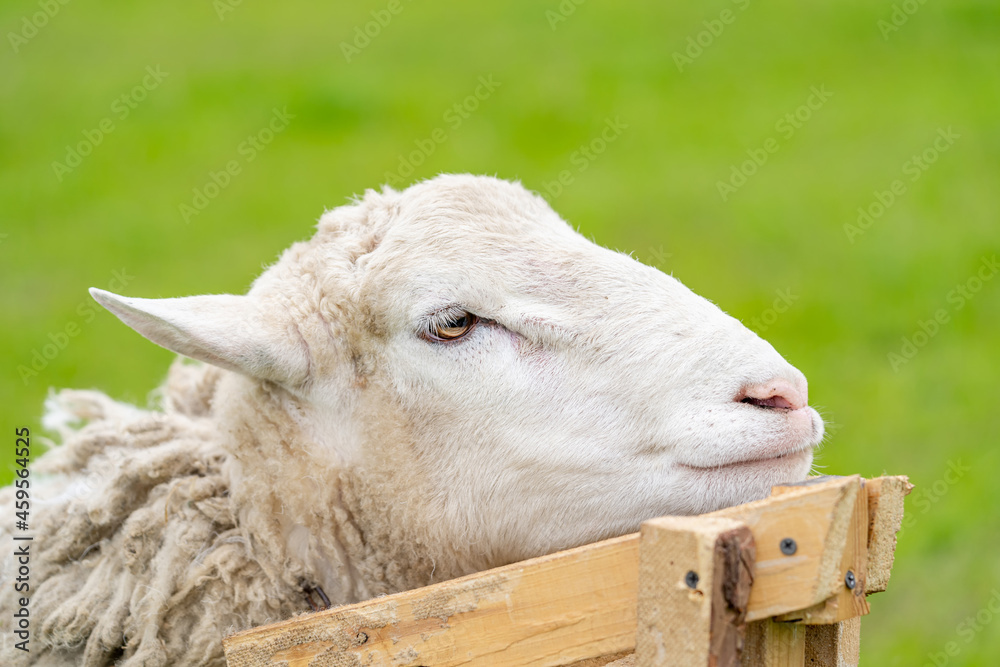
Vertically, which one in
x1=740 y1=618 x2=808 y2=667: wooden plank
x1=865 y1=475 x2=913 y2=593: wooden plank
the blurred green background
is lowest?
x1=740 y1=618 x2=808 y2=667: wooden plank

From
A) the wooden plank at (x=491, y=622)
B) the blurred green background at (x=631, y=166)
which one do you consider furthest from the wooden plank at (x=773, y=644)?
the blurred green background at (x=631, y=166)

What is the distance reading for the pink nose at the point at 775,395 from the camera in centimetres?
249

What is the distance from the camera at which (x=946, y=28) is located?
11727 millimetres

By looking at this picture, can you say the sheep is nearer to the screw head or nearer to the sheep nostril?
the sheep nostril

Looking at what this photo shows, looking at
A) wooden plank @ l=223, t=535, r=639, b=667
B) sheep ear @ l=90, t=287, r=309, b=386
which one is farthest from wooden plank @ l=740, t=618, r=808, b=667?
sheep ear @ l=90, t=287, r=309, b=386

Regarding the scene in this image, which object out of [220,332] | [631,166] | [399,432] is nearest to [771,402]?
[399,432]

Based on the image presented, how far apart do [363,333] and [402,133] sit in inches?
323

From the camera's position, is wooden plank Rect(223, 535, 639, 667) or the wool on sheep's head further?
the wool on sheep's head

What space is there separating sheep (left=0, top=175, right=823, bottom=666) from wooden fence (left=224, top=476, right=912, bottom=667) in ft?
1.40

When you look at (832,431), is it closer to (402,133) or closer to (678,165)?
(678,165)

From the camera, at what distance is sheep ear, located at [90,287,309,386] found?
8.75 feet

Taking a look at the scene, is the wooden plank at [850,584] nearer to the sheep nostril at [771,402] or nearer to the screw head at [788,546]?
the screw head at [788,546]

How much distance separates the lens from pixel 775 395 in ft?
8.22

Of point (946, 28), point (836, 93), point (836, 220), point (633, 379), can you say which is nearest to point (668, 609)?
point (633, 379)
